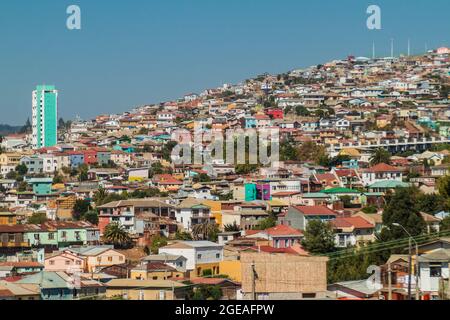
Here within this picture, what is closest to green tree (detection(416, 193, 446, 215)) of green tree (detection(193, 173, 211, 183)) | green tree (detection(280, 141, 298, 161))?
green tree (detection(193, 173, 211, 183))

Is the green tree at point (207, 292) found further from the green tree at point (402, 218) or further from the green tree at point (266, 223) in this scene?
the green tree at point (266, 223)

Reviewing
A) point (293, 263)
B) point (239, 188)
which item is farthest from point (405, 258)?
point (239, 188)

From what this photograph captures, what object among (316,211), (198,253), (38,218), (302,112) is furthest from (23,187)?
(302,112)

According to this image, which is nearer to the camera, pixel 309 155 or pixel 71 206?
pixel 71 206

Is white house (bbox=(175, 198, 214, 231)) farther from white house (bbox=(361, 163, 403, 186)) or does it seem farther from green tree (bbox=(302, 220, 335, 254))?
white house (bbox=(361, 163, 403, 186))

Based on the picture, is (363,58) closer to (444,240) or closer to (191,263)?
(191,263)

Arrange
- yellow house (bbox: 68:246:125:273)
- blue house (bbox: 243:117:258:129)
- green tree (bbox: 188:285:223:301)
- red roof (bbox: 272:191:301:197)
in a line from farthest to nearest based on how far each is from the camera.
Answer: blue house (bbox: 243:117:258:129)
red roof (bbox: 272:191:301:197)
yellow house (bbox: 68:246:125:273)
green tree (bbox: 188:285:223:301)

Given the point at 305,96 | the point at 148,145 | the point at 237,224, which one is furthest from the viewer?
the point at 305,96
